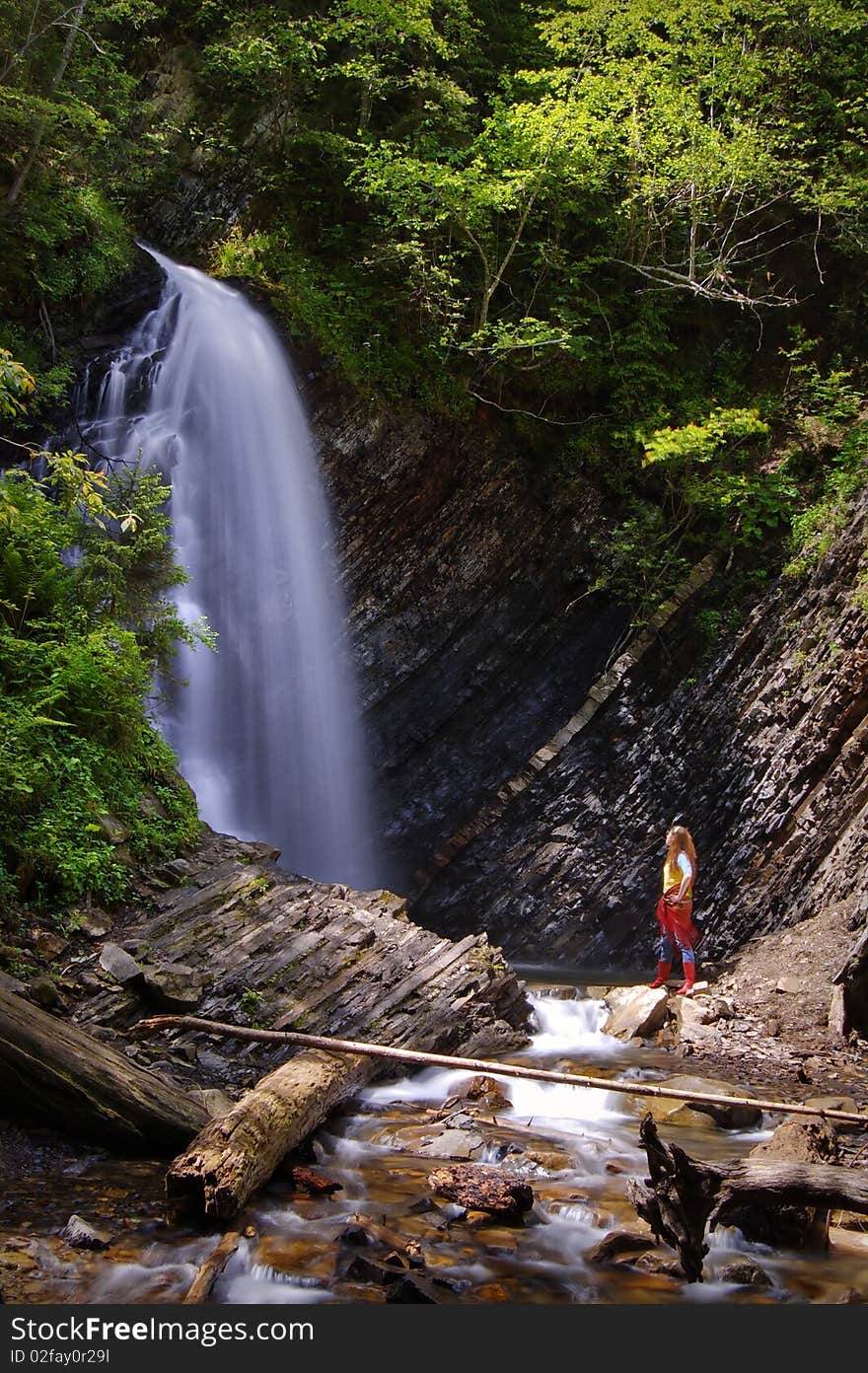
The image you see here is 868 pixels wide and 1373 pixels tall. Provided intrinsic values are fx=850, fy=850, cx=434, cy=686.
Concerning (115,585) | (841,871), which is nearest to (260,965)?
(115,585)

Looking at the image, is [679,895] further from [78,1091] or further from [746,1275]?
[78,1091]

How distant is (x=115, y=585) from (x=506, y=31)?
1553cm

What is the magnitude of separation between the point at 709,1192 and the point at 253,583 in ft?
35.3

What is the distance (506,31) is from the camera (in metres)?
17.0

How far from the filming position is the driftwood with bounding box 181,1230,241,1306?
10.0ft

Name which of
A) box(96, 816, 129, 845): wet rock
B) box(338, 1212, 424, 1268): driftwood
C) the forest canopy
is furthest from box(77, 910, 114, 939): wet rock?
the forest canopy

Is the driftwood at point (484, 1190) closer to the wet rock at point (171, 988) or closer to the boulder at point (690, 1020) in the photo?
the wet rock at point (171, 988)

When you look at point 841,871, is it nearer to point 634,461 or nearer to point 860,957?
point 860,957

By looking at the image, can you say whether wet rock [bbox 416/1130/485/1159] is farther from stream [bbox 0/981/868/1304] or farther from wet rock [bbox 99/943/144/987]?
wet rock [bbox 99/943/144/987]

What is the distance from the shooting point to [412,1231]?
3709 mm

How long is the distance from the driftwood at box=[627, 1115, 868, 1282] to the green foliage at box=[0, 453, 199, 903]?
170 inches

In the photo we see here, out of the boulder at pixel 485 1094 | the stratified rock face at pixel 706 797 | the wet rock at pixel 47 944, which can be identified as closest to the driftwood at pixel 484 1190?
the boulder at pixel 485 1094

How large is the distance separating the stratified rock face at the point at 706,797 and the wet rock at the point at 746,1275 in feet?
21.6

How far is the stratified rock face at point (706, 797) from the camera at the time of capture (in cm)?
1009
